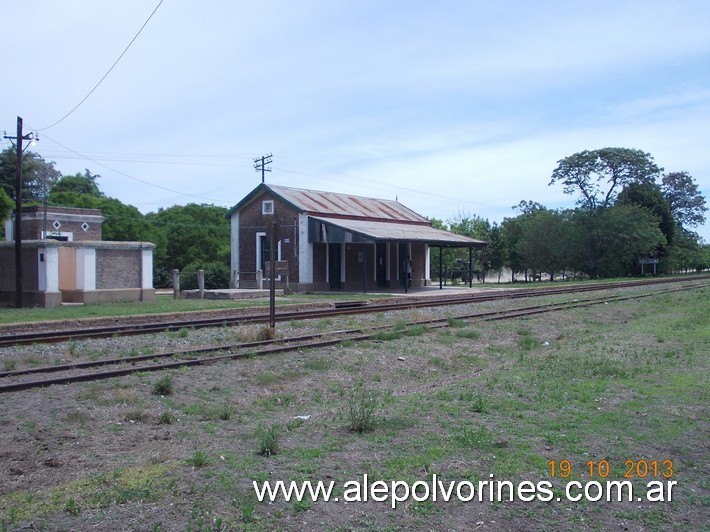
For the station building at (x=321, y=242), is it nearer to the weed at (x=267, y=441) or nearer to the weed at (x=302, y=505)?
the weed at (x=267, y=441)

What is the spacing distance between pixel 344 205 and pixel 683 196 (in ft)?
199

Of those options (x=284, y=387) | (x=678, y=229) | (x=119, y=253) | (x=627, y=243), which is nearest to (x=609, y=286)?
(x=627, y=243)

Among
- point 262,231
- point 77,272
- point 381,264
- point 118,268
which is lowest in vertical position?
point 77,272

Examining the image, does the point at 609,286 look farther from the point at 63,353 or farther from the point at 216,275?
the point at 63,353

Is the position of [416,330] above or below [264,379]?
above

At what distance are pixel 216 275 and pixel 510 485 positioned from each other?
131ft

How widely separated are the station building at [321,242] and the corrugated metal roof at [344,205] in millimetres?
105

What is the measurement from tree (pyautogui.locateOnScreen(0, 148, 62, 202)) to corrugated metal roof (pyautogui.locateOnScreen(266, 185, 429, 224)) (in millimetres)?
34275

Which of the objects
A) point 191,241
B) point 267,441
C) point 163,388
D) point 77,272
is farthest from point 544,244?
point 267,441

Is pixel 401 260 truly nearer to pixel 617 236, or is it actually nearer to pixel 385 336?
pixel 385 336

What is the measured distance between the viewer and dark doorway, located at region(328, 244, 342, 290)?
37938 mm

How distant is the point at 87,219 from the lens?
4644 cm

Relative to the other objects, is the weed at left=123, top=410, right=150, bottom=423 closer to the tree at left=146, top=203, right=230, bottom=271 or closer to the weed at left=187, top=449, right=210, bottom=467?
the weed at left=187, top=449, right=210, bottom=467

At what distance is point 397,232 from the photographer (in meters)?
38.1
